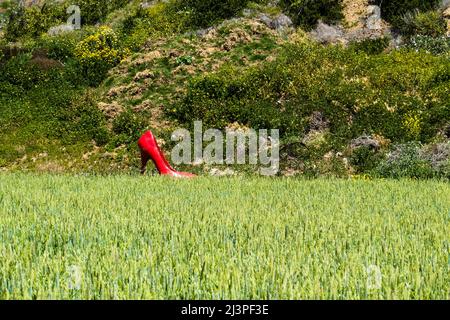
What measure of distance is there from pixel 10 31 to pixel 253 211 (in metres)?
30.8

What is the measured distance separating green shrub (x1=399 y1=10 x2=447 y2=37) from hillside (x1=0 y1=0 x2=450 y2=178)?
0.06m

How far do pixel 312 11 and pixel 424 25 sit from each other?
5.17 meters

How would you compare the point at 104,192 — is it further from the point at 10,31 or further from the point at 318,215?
the point at 10,31

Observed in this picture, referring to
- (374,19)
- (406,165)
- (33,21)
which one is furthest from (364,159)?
(33,21)

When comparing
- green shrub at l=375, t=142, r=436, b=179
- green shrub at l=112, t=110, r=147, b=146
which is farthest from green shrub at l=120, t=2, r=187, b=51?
green shrub at l=375, t=142, r=436, b=179

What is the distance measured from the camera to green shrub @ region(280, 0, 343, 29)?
26.2 m

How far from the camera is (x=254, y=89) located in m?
19.2

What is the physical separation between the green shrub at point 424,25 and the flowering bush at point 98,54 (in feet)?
41.7

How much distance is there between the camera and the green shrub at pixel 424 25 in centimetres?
2423

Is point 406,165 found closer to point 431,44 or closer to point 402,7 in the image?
point 431,44

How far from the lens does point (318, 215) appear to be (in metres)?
6.71

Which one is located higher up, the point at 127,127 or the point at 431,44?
the point at 431,44

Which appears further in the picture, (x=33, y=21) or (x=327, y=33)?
(x=33, y=21)

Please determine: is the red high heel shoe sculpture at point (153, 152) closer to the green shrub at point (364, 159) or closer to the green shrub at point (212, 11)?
the green shrub at point (364, 159)
